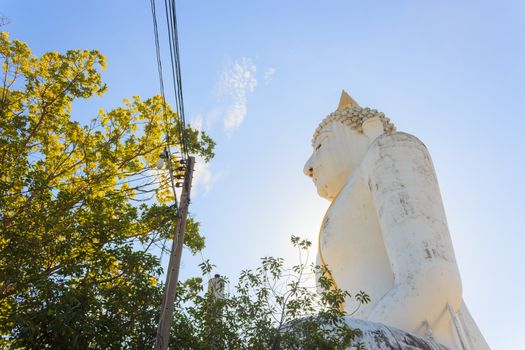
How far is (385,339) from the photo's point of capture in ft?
20.0

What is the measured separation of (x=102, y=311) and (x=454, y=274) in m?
5.24

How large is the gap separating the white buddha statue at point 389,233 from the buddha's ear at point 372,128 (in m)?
0.02

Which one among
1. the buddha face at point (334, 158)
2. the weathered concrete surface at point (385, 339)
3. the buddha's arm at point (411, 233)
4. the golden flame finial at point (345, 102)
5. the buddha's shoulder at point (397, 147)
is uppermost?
the golden flame finial at point (345, 102)

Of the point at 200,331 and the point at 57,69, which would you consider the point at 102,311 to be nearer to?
the point at 200,331

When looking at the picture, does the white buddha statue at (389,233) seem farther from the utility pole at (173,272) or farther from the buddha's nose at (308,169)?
the utility pole at (173,272)

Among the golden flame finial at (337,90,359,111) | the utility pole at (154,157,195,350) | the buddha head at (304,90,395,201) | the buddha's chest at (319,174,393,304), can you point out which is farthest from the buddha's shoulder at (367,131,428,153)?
the utility pole at (154,157,195,350)

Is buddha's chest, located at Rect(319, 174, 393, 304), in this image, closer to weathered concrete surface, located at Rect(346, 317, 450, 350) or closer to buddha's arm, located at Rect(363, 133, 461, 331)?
buddha's arm, located at Rect(363, 133, 461, 331)

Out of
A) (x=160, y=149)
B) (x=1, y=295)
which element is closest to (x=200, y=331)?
(x=1, y=295)

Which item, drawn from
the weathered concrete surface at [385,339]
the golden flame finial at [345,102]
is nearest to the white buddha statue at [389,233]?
the weathered concrete surface at [385,339]

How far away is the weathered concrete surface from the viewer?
5.96 meters

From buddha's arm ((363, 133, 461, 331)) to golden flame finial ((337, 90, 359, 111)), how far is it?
3593mm

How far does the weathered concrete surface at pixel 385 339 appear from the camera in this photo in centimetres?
596

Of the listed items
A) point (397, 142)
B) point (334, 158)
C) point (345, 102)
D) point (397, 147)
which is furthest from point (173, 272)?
point (345, 102)

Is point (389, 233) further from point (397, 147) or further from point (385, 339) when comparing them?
point (385, 339)
